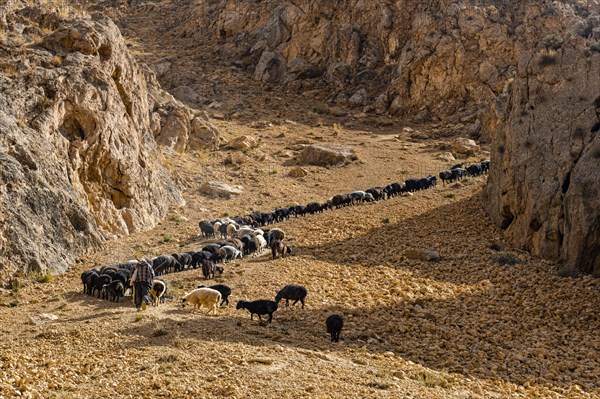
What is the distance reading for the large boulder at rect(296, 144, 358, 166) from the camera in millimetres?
38938

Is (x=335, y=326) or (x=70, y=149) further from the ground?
(x=70, y=149)

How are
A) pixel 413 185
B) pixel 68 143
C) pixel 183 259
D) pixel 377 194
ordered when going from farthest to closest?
1. pixel 413 185
2. pixel 377 194
3. pixel 68 143
4. pixel 183 259

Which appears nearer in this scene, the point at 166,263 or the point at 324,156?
the point at 166,263

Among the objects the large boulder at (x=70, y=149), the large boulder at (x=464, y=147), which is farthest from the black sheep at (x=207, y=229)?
the large boulder at (x=464, y=147)

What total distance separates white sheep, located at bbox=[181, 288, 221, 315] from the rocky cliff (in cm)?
543

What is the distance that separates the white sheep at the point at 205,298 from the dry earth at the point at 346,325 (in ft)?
0.96

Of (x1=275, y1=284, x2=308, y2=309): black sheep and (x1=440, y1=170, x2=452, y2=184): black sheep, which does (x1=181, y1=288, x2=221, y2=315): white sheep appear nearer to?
(x1=275, y1=284, x2=308, y2=309): black sheep

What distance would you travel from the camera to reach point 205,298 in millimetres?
14383

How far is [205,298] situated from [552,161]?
12.4 meters

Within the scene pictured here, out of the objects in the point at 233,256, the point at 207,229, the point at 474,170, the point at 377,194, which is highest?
the point at 474,170

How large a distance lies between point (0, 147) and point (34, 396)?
1217 centimetres

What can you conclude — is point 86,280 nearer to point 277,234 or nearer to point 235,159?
point 277,234

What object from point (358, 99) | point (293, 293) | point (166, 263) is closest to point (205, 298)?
point (293, 293)

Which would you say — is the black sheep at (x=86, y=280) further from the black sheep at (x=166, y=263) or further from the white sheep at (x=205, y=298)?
the white sheep at (x=205, y=298)
